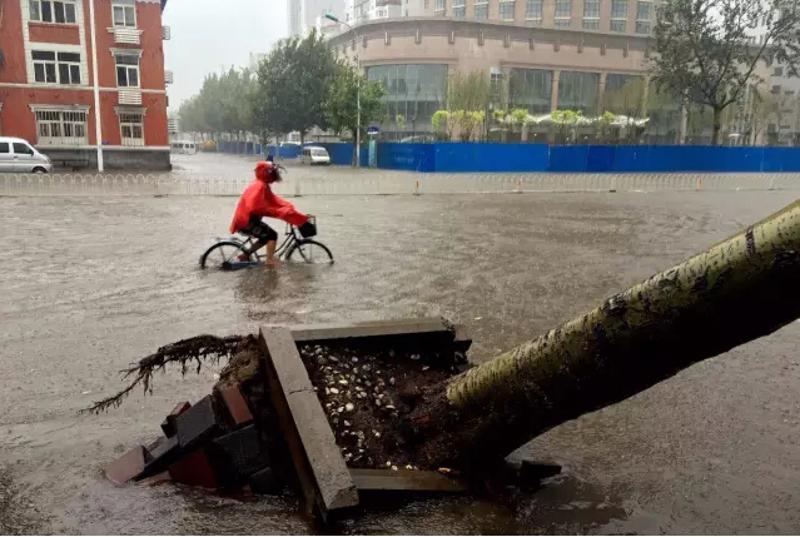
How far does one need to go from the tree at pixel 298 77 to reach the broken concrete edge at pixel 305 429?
48983 mm

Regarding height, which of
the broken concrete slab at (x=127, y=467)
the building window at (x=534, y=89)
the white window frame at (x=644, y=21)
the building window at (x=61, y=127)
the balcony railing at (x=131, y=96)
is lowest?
the broken concrete slab at (x=127, y=467)

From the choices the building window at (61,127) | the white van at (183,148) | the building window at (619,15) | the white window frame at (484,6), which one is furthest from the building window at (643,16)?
the building window at (61,127)

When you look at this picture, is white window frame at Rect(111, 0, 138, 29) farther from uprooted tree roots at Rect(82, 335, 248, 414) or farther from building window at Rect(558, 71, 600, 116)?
building window at Rect(558, 71, 600, 116)

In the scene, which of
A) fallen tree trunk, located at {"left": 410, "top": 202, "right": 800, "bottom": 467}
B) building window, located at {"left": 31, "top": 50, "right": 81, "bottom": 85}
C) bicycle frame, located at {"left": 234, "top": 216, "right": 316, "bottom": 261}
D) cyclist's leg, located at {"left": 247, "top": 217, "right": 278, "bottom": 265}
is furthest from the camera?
building window, located at {"left": 31, "top": 50, "right": 81, "bottom": 85}

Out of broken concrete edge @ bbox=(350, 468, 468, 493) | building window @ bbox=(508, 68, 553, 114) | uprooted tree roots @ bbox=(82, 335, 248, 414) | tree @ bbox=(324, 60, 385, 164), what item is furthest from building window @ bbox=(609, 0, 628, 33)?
broken concrete edge @ bbox=(350, 468, 468, 493)

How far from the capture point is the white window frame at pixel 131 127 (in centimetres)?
3591

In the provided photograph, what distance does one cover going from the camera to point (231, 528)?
3242 millimetres

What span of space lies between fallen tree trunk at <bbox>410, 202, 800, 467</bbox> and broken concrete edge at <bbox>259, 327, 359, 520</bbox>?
1.97ft

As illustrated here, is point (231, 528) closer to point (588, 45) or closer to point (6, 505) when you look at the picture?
point (6, 505)

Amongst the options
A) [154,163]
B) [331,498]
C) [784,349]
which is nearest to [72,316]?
[331,498]

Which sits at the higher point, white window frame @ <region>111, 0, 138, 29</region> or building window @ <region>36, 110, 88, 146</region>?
white window frame @ <region>111, 0, 138, 29</region>

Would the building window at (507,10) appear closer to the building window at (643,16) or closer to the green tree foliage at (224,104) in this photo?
the building window at (643,16)

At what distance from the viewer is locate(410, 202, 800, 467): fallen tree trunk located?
2.21 m

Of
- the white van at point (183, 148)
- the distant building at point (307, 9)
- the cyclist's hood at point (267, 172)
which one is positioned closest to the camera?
the cyclist's hood at point (267, 172)
